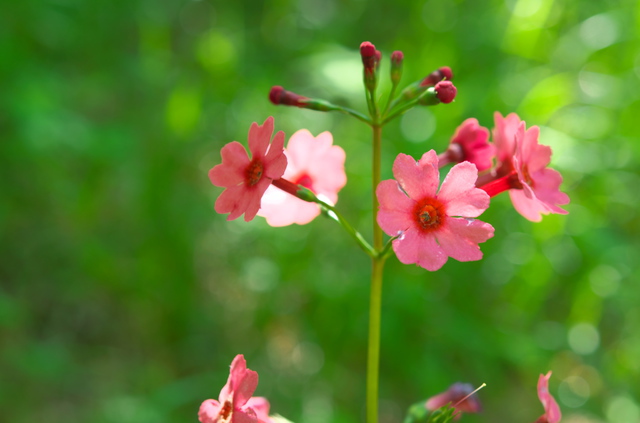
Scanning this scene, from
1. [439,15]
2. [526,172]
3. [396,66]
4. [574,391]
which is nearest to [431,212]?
[526,172]

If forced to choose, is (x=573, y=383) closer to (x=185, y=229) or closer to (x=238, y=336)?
(x=238, y=336)

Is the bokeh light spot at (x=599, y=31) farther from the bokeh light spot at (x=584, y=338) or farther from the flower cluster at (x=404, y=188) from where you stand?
→ the flower cluster at (x=404, y=188)

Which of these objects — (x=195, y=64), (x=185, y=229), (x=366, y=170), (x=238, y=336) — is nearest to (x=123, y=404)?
(x=238, y=336)

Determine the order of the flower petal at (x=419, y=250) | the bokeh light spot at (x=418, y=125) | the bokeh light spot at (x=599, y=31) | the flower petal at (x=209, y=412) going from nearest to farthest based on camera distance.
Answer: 1. the flower petal at (x=419, y=250)
2. the flower petal at (x=209, y=412)
3. the bokeh light spot at (x=418, y=125)
4. the bokeh light spot at (x=599, y=31)

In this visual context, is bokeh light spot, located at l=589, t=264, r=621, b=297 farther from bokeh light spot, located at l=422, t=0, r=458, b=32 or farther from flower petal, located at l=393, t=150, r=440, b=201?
flower petal, located at l=393, t=150, r=440, b=201

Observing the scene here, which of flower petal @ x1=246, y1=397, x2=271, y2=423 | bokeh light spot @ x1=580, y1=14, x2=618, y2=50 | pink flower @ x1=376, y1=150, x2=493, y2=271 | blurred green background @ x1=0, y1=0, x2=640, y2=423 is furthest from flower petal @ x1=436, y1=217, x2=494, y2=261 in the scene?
bokeh light spot @ x1=580, y1=14, x2=618, y2=50

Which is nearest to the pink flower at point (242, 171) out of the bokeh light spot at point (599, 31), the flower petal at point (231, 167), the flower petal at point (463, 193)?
the flower petal at point (231, 167)
